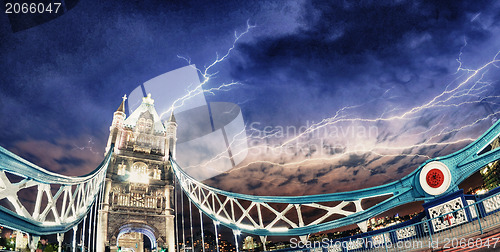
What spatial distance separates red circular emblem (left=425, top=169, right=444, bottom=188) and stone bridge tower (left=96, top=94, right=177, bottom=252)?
105 ft

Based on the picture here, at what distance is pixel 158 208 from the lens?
39.4 m

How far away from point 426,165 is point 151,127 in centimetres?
4120

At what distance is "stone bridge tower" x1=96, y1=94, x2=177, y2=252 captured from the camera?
3666cm

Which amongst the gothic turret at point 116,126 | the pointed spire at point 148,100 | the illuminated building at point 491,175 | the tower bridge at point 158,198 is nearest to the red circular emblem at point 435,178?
the tower bridge at point 158,198

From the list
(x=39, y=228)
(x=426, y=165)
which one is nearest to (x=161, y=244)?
(x=39, y=228)

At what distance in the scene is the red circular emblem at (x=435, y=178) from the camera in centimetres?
1396

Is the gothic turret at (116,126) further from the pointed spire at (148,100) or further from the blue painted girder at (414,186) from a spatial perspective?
the blue painted girder at (414,186)

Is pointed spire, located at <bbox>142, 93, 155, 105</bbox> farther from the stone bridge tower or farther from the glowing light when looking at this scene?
the glowing light

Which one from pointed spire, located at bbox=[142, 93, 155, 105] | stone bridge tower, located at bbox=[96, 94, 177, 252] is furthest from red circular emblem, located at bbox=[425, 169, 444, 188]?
pointed spire, located at bbox=[142, 93, 155, 105]

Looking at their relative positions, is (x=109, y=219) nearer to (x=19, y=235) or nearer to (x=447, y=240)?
(x=19, y=235)

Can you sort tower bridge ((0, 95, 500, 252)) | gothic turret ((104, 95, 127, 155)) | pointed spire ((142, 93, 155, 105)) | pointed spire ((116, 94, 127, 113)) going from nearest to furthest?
1. tower bridge ((0, 95, 500, 252))
2. gothic turret ((104, 95, 127, 155))
3. pointed spire ((116, 94, 127, 113))
4. pointed spire ((142, 93, 155, 105))

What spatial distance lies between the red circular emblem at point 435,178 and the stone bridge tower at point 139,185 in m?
31.9

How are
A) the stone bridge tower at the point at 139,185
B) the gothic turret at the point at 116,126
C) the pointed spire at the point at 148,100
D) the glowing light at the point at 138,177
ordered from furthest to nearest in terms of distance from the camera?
the pointed spire at the point at 148,100
the gothic turret at the point at 116,126
the glowing light at the point at 138,177
the stone bridge tower at the point at 139,185

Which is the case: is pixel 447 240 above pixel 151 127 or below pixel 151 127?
below
